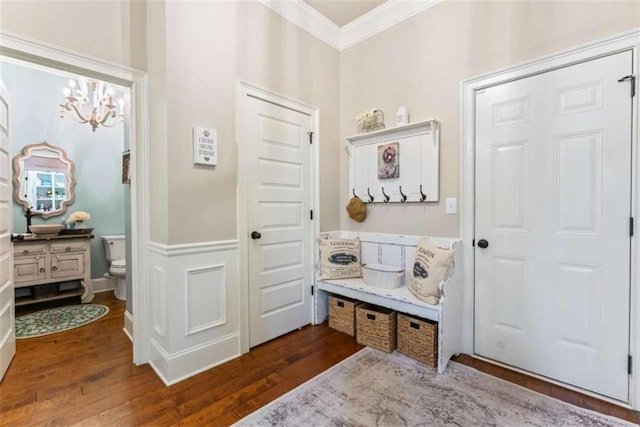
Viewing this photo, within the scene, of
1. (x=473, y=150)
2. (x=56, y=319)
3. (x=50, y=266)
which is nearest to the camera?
(x=473, y=150)

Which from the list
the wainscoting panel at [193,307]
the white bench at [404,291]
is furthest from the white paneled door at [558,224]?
the wainscoting panel at [193,307]

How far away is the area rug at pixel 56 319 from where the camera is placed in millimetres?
2709

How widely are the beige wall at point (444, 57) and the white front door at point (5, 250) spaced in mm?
2622

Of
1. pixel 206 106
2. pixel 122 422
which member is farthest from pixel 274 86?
pixel 122 422

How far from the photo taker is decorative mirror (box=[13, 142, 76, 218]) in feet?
11.4

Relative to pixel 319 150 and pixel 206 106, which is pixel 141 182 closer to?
pixel 206 106

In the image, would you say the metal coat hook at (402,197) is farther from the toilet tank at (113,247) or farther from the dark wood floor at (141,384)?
the toilet tank at (113,247)

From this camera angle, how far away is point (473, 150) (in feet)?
7.34

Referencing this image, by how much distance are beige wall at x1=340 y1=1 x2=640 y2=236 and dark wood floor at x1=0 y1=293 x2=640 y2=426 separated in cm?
122

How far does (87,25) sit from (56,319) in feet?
9.14

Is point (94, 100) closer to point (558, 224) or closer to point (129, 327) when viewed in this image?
point (129, 327)

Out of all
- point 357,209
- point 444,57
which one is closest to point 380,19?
point 444,57

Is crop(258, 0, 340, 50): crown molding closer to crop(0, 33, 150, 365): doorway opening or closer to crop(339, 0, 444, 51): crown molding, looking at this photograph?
crop(339, 0, 444, 51): crown molding

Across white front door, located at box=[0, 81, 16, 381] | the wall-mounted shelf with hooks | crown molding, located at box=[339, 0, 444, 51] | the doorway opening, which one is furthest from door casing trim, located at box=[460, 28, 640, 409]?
white front door, located at box=[0, 81, 16, 381]
